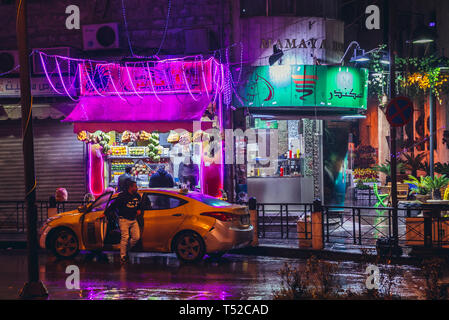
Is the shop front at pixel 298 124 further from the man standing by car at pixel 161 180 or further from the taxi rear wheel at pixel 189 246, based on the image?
the taxi rear wheel at pixel 189 246

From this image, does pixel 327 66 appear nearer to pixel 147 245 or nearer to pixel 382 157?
pixel 147 245

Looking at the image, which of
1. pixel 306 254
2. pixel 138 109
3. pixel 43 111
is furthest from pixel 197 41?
pixel 306 254

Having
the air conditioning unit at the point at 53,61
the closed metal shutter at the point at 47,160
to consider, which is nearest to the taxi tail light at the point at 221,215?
the closed metal shutter at the point at 47,160

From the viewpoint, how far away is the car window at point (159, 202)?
43.3 feet

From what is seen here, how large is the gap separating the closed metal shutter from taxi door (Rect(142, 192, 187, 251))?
7.67 metres

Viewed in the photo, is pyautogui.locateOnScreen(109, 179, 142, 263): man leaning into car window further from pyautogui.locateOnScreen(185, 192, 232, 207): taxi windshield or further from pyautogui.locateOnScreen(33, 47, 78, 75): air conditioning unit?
pyautogui.locateOnScreen(33, 47, 78, 75): air conditioning unit

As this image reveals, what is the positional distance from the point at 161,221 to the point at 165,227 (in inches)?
6.4

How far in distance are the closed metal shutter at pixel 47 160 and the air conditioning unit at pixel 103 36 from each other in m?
2.83

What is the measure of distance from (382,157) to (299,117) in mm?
12707

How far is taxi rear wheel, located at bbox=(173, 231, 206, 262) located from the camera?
12781mm

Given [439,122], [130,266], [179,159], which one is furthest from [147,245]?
[439,122]

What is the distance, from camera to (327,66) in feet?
63.5

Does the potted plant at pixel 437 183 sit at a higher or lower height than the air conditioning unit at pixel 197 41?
lower

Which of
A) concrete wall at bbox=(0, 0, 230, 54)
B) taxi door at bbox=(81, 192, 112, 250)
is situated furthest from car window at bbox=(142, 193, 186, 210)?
concrete wall at bbox=(0, 0, 230, 54)
